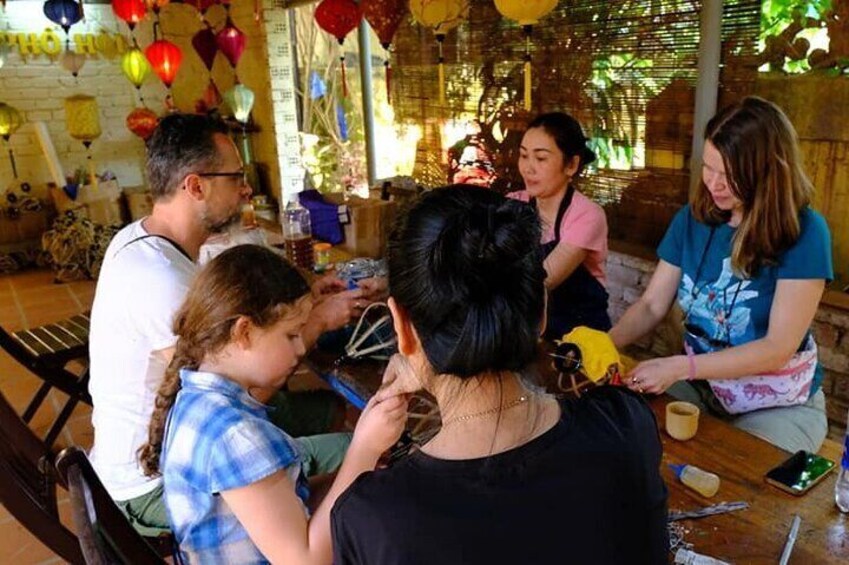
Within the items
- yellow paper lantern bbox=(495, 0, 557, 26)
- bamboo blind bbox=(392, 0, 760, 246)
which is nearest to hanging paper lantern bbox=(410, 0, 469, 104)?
bamboo blind bbox=(392, 0, 760, 246)

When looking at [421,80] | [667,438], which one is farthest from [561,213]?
[421,80]

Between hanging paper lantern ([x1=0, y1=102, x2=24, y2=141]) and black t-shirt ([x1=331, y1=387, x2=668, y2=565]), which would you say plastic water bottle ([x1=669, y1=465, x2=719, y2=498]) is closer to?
black t-shirt ([x1=331, y1=387, x2=668, y2=565])

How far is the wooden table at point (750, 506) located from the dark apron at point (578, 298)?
34.9 inches

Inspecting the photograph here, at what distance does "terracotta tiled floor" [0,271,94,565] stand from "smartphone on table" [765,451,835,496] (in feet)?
7.62

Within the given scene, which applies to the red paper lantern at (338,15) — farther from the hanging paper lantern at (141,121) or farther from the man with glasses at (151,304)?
the hanging paper lantern at (141,121)

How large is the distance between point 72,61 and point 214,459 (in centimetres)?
613

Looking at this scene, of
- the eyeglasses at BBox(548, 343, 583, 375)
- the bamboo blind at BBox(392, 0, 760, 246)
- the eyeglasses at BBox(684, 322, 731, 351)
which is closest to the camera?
the eyeglasses at BBox(548, 343, 583, 375)

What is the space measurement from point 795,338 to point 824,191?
1.02 metres

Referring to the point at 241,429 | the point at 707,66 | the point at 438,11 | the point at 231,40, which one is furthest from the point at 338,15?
the point at 241,429

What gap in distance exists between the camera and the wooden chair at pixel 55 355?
103 inches

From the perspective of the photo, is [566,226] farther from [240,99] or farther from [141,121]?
[141,121]

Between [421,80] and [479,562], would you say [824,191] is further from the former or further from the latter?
[421,80]

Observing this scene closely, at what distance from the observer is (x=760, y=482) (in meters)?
1.20

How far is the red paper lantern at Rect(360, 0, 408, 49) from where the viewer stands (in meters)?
3.71
